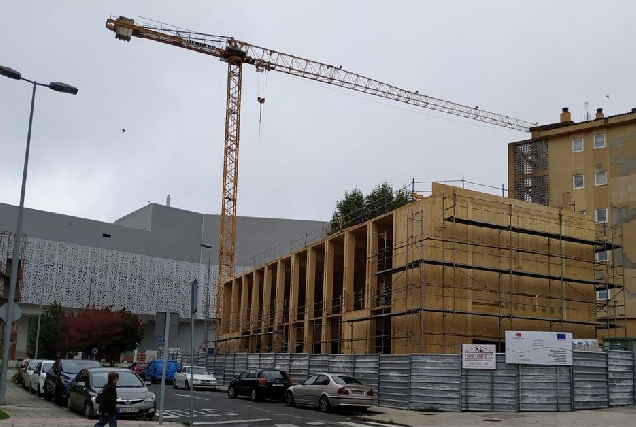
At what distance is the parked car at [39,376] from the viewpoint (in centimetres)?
2820

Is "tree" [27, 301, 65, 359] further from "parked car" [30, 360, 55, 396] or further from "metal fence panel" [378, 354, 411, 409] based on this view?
"metal fence panel" [378, 354, 411, 409]

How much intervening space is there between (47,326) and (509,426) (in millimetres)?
59295

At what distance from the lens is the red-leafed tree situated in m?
65.1

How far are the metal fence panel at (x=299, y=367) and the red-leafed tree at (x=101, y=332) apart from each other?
120 feet

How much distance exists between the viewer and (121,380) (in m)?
19.8

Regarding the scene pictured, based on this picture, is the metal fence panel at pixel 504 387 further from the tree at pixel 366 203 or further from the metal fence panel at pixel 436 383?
the tree at pixel 366 203

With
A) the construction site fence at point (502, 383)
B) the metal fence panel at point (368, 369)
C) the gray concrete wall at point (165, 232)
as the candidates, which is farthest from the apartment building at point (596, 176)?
the gray concrete wall at point (165, 232)

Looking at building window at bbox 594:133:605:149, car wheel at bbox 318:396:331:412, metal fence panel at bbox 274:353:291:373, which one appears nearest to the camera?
car wheel at bbox 318:396:331:412

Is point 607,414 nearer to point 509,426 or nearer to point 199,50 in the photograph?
point 509,426

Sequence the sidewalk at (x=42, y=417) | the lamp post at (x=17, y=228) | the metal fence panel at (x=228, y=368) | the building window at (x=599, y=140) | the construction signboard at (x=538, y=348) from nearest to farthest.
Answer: the sidewalk at (x=42, y=417) < the lamp post at (x=17, y=228) < the construction signboard at (x=538, y=348) < the metal fence panel at (x=228, y=368) < the building window at (x=599, y=140)

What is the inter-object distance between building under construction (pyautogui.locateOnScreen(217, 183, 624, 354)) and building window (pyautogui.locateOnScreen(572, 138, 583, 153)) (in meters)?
16.1

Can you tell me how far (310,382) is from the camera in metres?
25.8

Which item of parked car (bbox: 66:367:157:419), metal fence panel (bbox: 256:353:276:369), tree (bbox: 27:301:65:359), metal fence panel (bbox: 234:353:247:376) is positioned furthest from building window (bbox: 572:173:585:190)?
tree (bbox: 27:301:65:359)

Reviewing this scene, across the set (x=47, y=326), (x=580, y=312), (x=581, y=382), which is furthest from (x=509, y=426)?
(x=47, y=326)
